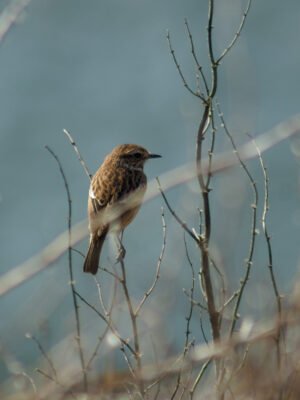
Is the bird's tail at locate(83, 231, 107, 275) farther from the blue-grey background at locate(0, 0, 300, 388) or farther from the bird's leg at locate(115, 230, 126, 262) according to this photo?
the blue-grey background at locate(0, 0, 300, 388)

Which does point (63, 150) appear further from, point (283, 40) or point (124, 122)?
point (283, 40)

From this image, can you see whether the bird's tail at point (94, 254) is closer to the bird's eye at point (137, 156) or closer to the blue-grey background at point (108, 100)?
the bird's eye at point (137, 156)

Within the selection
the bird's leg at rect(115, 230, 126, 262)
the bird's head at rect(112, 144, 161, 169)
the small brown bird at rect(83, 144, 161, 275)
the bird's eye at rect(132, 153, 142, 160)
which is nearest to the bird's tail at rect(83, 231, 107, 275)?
the small brown bird at rect(83, 144, 161, 275)

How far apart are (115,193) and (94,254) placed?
610mm

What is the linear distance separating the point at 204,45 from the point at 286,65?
1628mm

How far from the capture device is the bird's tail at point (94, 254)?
334 inches

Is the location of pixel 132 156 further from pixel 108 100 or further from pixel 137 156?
pixel 108 100

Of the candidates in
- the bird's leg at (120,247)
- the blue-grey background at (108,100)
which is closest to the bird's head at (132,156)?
the bird's leg at (120,247)

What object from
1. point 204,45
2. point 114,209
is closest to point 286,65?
point 204,45

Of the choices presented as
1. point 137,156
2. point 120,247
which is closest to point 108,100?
point 137,156

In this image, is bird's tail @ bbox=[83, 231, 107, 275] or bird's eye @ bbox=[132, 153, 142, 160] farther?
bird's eye @ bbox=[132, 153, 142, 160]

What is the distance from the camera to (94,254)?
8625mm

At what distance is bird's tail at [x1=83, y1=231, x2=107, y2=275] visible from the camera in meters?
8.49

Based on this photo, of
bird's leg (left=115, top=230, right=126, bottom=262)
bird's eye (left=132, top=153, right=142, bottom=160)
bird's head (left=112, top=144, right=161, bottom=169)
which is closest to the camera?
bird's leg (left=115, top=230, right=126, bottom=262)
